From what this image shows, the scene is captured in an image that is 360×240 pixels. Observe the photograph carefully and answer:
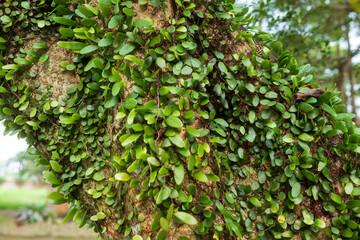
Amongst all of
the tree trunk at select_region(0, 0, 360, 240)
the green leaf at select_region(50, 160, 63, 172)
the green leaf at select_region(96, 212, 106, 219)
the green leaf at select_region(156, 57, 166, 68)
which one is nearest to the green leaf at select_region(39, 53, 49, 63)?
the tree trunk at select_region(0, 0, 360, 240)

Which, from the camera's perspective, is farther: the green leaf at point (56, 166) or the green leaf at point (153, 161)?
the green leaf at point (56, 166)

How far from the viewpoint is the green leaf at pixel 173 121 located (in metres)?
1.13

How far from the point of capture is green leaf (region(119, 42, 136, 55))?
1.24 meters

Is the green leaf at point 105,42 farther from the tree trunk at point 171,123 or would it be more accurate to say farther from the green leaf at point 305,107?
the green leaf at point 305,107

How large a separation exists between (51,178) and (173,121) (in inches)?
32.8

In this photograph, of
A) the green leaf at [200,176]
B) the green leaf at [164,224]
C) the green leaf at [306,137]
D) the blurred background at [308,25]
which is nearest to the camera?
the green leaf at [164,224]

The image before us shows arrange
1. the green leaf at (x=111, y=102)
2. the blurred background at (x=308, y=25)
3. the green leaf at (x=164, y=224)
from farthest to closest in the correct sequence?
the blurred background at (x=308, y=25) < the green leaf at (x=111, y=102) < the green leaf at (x=164, y=224)

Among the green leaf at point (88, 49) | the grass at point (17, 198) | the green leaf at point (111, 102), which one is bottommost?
the grass at point (17, 198)

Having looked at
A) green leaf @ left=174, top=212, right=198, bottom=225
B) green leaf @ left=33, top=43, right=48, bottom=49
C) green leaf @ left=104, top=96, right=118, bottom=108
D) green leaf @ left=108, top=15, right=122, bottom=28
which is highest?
green leaf @ left=108, top=15, right=122, bottom=28

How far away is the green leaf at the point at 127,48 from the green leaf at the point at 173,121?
41cm

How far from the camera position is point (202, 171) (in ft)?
4.01

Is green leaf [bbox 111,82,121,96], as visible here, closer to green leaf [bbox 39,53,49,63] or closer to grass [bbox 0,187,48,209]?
green leaf [bbox 39,53,49,63]

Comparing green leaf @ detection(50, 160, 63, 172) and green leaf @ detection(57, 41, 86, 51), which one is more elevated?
green leaf @ detection(57, 41, 86, 51)

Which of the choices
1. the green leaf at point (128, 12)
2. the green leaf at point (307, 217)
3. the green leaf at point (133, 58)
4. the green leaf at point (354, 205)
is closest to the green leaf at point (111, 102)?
the green leaf at point (133, 58)
